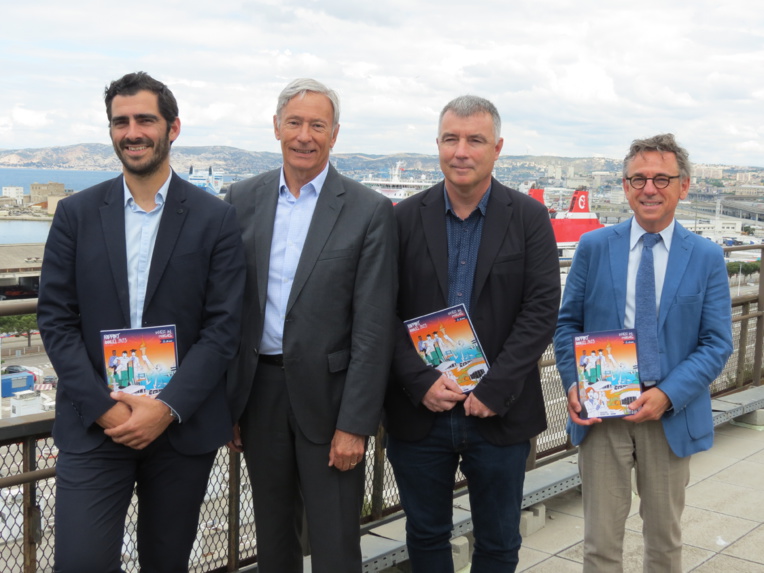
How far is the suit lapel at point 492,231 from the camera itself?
242 cm

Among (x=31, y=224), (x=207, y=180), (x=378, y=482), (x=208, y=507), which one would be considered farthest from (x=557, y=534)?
(x=207, y=180)

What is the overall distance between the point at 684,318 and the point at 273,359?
1.33 m

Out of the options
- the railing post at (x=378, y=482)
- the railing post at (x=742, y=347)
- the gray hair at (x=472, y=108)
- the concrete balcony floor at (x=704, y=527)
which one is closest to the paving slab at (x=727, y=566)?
the concrete balcony floor at (x=704, y=527)

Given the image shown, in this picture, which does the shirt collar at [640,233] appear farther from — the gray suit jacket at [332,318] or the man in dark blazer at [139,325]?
the man in dark blazer at [139,325]

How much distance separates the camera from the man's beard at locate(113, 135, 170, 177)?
2.12 meters

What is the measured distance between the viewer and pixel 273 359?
2285 millimetres

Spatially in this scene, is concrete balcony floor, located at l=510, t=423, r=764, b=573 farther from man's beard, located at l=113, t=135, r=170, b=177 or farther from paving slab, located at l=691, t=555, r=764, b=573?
man's beard, located at l=113, t=135, r=170, b=177

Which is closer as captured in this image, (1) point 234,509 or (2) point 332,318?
(2) point 332,318

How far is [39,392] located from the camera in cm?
233

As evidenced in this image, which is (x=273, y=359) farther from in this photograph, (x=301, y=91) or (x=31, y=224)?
(x=31, y=224)

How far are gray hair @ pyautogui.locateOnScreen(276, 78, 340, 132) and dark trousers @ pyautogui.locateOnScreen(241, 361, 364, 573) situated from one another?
0.80 metres

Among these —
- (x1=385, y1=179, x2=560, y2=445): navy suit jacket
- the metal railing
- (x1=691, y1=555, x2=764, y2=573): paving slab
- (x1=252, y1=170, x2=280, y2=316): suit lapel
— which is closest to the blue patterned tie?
(x1=385, y1=179, x2=560, y2=445): navy suit jacket

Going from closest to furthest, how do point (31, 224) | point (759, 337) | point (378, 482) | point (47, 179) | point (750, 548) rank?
point (378, 482) < point (750, 548) < point (759, 337) < point (31, 224) < point (47, 179)

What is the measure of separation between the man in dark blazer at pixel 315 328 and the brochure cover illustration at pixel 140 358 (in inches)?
10.4
